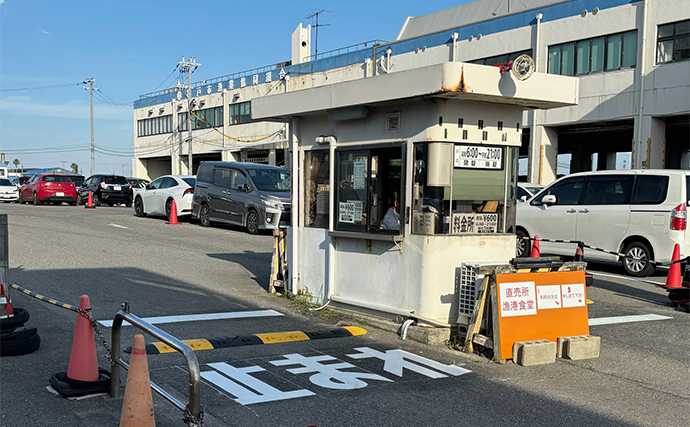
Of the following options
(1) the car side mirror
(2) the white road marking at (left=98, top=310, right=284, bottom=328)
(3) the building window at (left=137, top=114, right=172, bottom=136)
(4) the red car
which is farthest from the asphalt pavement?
(3) the building window at (left=137, top=114, right=172, bottom=136)

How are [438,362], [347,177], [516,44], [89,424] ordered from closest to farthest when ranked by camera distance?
[89,424]
[438,362]
[347,177]
[516,44]

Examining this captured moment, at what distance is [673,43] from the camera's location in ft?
85.0

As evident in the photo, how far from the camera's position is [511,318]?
6.45 m

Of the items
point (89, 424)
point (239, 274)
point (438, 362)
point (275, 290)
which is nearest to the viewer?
point (89, 424)

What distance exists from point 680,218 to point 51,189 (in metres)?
26.4

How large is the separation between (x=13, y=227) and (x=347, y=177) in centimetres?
1324

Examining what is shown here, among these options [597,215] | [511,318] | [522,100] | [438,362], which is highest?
[522,100]

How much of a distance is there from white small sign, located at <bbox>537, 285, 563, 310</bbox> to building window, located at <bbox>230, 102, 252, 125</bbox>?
45.0m

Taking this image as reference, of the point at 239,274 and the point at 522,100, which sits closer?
the point at 522,100

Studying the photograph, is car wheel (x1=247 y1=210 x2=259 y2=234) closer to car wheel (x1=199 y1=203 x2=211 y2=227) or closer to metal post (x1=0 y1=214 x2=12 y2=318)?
car wheel (x1=199 y1=203 x2=211 y2=227)

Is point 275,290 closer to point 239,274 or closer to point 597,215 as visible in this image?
point 239,274

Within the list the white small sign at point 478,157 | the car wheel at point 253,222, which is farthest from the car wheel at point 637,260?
the car wheel at point 253,222

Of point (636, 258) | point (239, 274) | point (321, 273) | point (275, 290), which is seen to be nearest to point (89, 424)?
point (321, 273)

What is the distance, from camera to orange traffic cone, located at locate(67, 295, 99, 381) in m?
5.08
